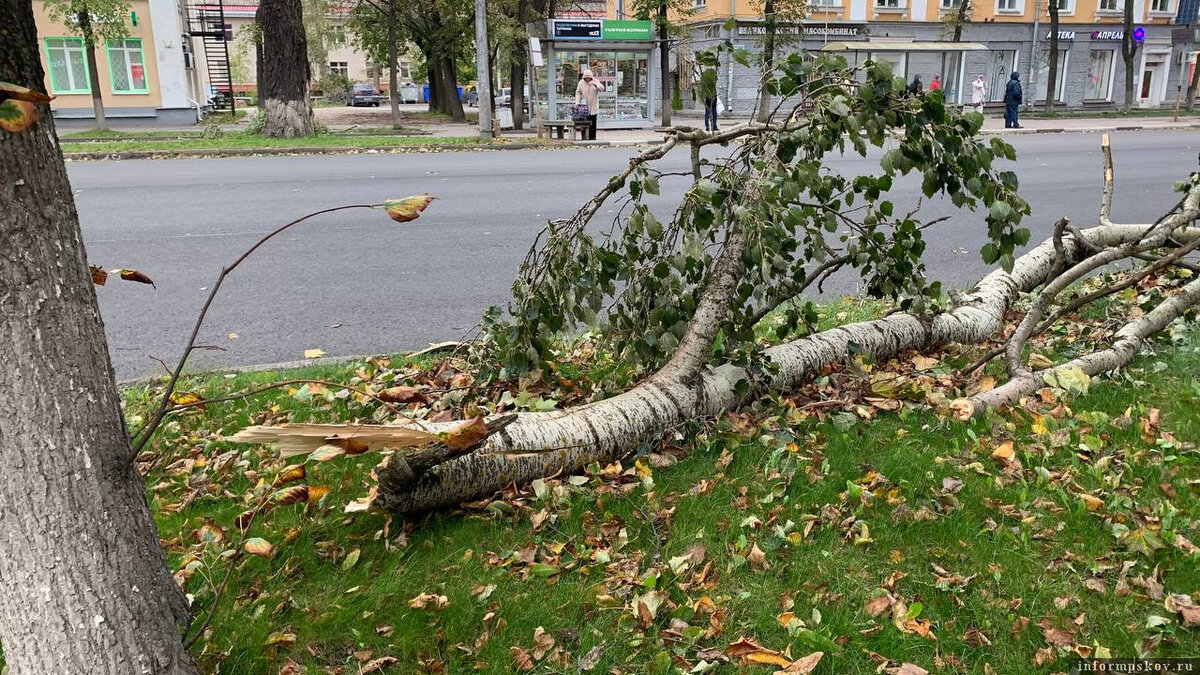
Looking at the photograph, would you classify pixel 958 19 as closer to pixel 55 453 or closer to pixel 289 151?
pixel 289 151

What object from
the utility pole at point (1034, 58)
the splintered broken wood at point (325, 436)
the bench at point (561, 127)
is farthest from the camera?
the utility pole at point (1034, 58)

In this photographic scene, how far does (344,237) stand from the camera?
30.4 ft

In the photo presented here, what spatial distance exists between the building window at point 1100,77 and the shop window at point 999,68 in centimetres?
470

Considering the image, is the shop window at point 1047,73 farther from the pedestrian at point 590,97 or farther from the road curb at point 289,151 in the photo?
the road curb at point 289,151

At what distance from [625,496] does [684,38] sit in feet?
91.1

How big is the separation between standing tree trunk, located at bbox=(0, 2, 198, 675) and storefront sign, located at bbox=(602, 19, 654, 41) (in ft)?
83.2

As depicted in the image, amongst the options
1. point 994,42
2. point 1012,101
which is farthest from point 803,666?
point 994,42

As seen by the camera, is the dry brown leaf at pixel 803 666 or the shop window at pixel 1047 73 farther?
the shop window at pixel 1047 73

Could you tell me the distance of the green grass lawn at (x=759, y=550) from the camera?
262cm

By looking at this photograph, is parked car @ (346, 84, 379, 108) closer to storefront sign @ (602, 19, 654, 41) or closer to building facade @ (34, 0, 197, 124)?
building facade @ (34, 0, 197, 124)

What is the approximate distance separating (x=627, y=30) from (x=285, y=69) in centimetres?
989

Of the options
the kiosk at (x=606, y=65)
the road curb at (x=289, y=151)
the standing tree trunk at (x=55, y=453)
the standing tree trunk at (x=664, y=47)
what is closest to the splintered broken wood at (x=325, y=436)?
the standing tree trunk at (x=55, y=453)

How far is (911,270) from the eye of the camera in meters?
4.18

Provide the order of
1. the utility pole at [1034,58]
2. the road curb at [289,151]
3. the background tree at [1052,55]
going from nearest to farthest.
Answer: the road curb at [289,151], the background tree at [1052,55], the utility pole at [1034,58]
